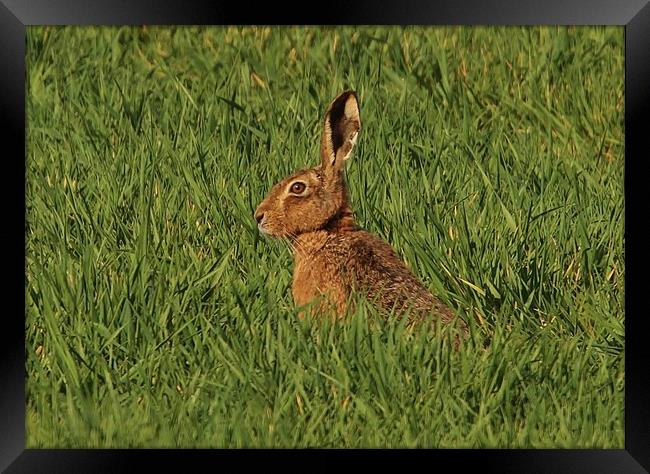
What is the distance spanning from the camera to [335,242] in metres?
5.74

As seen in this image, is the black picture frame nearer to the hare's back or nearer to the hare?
the hare

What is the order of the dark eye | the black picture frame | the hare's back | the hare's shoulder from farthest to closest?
the dark eye → the hare's shoulder → the hare's back → the black picture frame

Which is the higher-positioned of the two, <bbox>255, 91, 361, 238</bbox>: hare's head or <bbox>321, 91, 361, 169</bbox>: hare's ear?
<bbox>321, 91, 361, 169</bbox>: hare's ear

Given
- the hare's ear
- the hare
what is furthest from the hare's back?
the hare's ear

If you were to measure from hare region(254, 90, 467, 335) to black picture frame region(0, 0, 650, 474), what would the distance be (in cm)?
51

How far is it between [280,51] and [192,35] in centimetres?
38

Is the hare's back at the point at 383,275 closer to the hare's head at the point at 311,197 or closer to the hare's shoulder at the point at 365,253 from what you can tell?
the hare's shoulder at the point at 365,253

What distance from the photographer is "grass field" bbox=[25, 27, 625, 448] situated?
5105 mm

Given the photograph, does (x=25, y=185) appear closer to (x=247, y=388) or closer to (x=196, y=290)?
(x=196, y=290)
